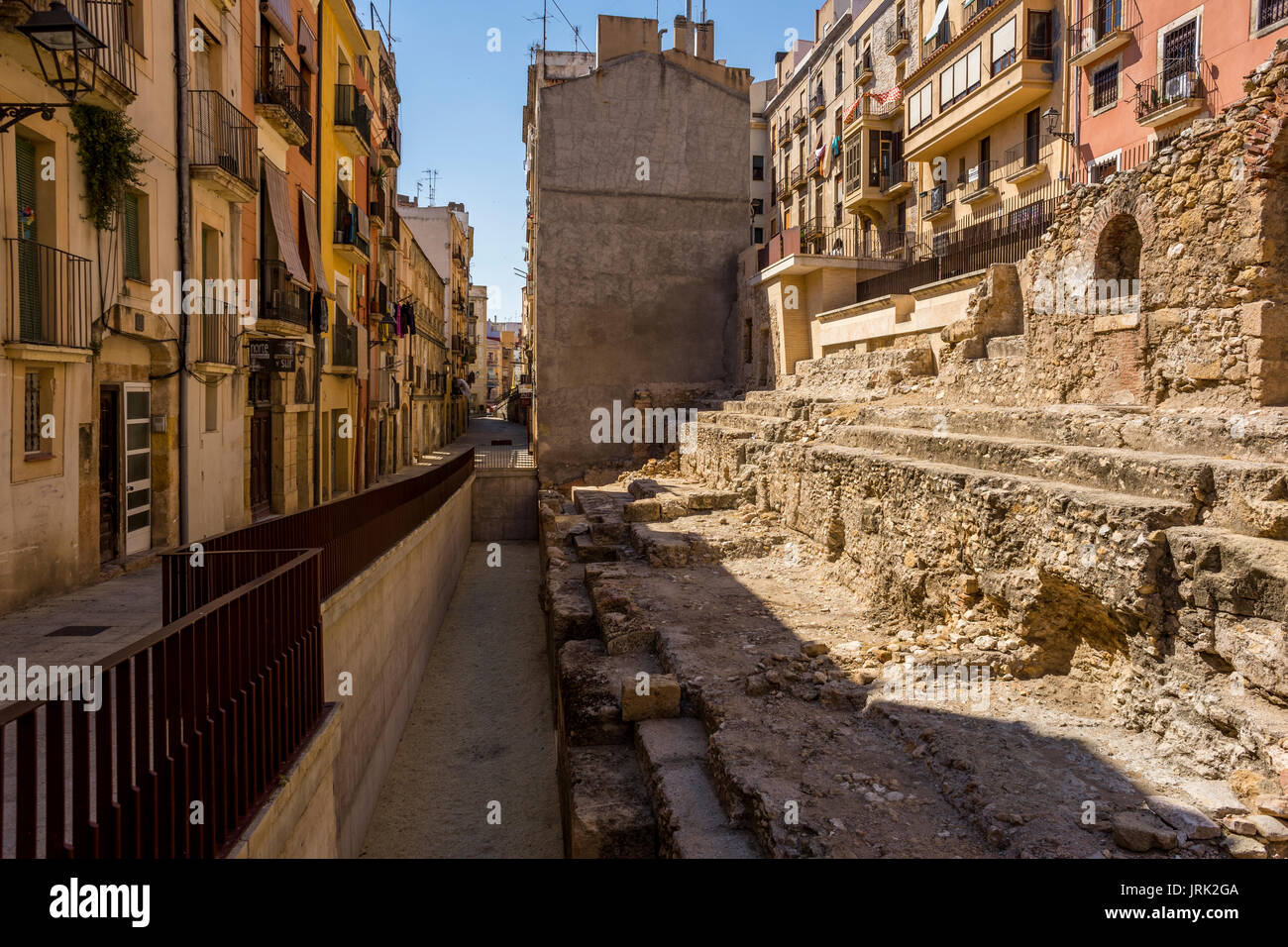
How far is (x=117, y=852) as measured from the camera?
317 cm

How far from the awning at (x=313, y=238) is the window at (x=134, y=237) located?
19.7 feet

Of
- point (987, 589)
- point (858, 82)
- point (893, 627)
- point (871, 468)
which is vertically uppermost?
point (858, 82)

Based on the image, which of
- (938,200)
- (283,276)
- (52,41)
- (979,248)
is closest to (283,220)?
(283,276)

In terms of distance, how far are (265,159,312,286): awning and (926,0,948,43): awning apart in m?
18.6

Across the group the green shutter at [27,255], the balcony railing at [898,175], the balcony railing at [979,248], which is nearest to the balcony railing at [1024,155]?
the balcony railing at [979,248]

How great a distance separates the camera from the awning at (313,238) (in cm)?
1711

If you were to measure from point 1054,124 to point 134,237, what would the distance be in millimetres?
19328

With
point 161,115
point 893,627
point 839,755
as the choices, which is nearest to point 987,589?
point 893,627

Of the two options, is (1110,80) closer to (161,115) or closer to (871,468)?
(871,468)

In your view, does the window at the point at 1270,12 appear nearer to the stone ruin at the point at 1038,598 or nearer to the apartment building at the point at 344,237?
the stone ruin at the point at 1038,598

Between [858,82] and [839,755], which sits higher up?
[858,82]
